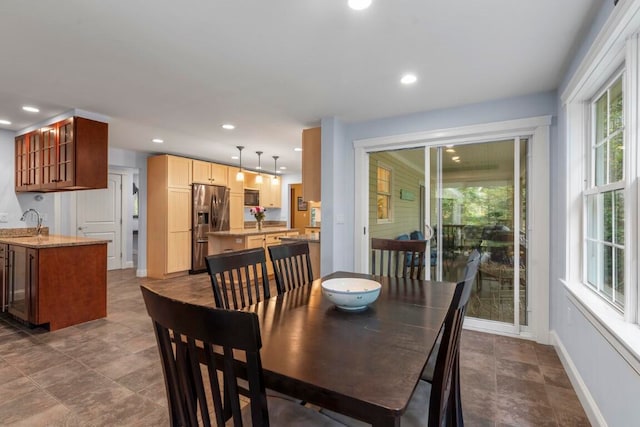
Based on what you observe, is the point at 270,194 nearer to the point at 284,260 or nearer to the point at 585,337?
the point at 284,260

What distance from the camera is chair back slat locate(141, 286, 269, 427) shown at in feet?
2.32

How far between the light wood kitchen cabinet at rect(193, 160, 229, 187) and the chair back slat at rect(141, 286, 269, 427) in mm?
5433

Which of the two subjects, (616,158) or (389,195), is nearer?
(616,158)

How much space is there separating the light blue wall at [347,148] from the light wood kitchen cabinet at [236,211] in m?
3.46

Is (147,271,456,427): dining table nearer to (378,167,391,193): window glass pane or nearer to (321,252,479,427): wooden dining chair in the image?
(321,252,479,427): wooden dining chair

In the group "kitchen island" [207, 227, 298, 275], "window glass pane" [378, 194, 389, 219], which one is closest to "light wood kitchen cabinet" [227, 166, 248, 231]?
"kitchen island" [207, 227, 298, 275]

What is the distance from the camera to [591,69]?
188 cm

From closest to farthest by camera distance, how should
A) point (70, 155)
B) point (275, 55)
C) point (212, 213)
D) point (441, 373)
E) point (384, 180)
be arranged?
point (441, 373)
point (275, 55)
point (70, 155)
point (384, 180)
point (212, 213)

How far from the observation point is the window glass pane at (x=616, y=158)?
180 cm

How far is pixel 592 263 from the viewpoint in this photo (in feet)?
7.43

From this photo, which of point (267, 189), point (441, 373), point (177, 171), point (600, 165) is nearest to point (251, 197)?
point (267, 189)

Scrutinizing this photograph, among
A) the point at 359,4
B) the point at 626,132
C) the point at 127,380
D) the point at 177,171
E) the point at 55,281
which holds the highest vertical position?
the point at 359,4

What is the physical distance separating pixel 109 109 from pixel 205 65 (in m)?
1.72

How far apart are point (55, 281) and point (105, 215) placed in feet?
10.7
